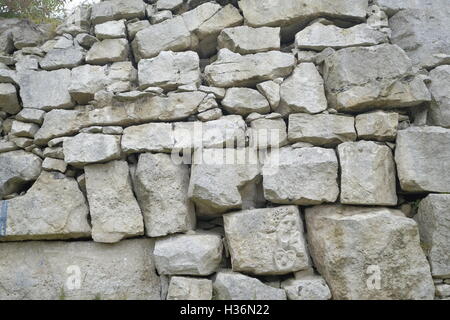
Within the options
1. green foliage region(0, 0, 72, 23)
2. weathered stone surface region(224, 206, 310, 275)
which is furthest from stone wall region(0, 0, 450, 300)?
green foliage region(0, 0, 72, 23)

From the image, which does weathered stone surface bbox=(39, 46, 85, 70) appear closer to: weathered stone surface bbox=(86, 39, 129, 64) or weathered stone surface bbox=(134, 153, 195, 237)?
weathered stone surface bbox=(86, 39, 129, 64)

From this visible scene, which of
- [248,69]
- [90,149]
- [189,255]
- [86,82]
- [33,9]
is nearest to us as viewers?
[189,255]

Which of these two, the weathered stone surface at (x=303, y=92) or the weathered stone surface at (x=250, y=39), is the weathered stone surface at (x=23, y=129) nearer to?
the weathered stone surface at (x=250, y=39)

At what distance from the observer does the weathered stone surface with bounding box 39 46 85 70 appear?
11.2ft

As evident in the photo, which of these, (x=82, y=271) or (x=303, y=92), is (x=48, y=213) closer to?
(x=82, y=271)

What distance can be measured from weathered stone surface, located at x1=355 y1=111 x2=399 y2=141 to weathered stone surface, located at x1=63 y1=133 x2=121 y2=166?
2219 millimetres

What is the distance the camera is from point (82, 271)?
2883mm

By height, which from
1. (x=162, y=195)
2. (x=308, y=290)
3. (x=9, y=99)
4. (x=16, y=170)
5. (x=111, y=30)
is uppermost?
(x=111, y=30)

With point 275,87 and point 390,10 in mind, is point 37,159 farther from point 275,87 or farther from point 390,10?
point 390,10

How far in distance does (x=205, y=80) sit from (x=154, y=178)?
1.13 metres

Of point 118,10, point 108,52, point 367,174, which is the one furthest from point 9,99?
point 367,174

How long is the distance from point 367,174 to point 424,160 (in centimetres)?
52

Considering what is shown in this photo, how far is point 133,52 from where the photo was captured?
11.6ft

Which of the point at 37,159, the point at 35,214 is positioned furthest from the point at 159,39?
the point at 35,214
